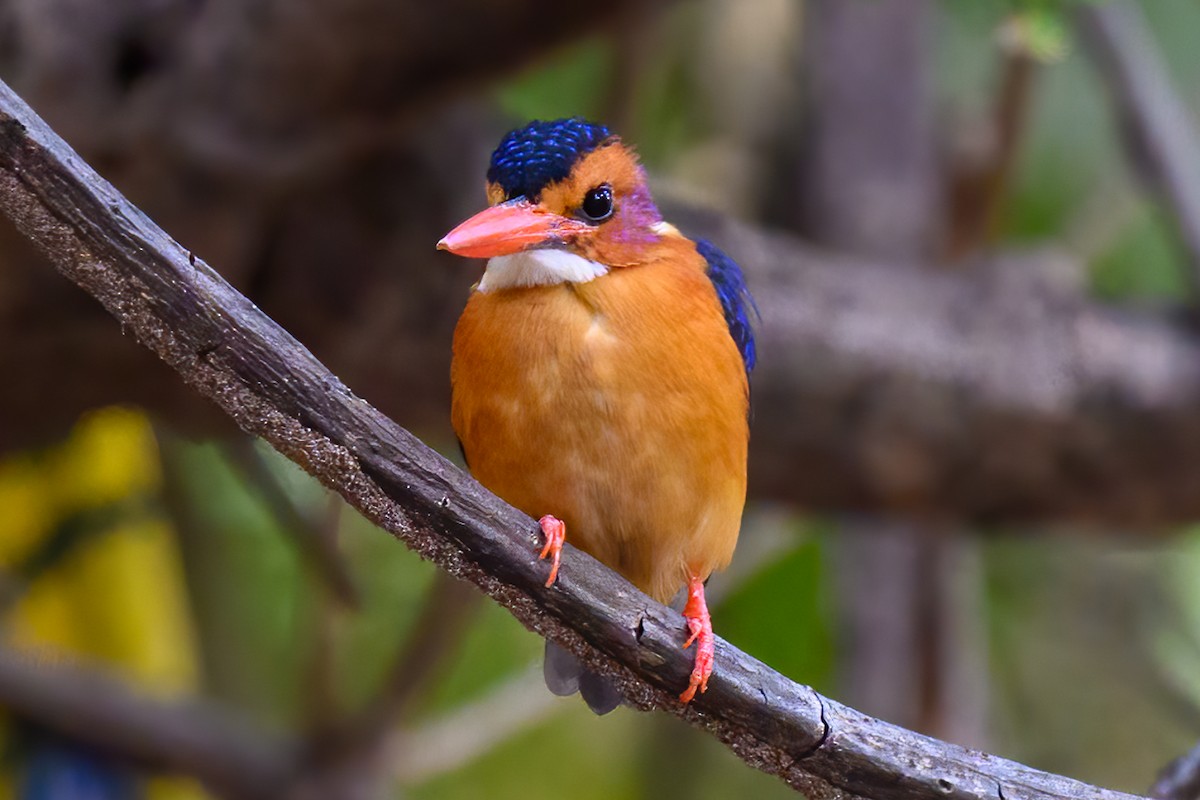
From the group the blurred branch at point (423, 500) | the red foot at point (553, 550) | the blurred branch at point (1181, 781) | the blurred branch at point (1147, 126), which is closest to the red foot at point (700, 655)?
the blurred branch at point (423, 500)

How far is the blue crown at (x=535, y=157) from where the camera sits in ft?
5.46

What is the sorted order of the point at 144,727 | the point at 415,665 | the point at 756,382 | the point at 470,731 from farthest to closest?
1. the point at 470,731
2. the point at 415,665
3. the point at 144,727
4. the point at 756,382

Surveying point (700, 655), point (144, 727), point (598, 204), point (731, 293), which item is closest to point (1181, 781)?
point (700, 655)

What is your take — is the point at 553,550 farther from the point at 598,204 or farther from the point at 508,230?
the point at 598,204

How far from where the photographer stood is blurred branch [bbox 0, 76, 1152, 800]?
129cm

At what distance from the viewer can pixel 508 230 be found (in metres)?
1.56

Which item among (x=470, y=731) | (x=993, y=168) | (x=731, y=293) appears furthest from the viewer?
(x=993, y=168)

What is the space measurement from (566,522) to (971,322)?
2.06m

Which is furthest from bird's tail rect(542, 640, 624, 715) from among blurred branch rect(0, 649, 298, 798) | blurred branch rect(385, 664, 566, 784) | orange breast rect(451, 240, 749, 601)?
blurred branch rect(0, 649, 298, 798)

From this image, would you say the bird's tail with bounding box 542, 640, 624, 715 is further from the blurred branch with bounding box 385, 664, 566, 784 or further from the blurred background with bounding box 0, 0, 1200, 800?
the blurred branch with bounding box 385, 664, 566, 784

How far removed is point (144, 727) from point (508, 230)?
2.38 m

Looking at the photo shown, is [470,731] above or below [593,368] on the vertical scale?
below

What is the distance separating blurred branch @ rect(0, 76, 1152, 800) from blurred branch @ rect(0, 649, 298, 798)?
7.25 ft

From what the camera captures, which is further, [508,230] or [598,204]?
[598,204]
